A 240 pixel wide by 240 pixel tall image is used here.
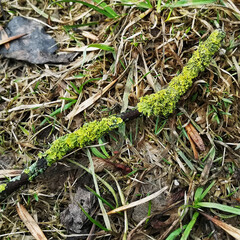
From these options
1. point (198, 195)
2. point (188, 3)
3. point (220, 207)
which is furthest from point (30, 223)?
point (188, 3)

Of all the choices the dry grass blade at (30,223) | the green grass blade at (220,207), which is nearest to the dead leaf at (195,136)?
the green grass blade at (220,207)

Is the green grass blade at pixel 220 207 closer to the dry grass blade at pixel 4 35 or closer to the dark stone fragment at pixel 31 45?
the dark stone fragment at pixel 31 45

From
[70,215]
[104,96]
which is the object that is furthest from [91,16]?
[70,215]

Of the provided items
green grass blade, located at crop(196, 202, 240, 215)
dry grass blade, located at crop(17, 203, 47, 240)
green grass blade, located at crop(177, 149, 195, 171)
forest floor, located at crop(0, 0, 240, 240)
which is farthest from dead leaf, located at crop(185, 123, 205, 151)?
dry grass blade, located at crop(17, 203, 47, 240)

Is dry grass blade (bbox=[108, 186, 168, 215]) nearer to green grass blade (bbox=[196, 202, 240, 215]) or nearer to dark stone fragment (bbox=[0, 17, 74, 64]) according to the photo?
green grass blade (bbox=[196, 202, 240, 215])

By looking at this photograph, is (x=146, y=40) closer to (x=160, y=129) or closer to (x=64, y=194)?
(x=160, y=129)

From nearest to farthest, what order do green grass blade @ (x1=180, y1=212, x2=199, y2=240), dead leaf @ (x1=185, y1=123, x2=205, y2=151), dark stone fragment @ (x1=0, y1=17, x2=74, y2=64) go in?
1. green grass blade @ (x1=180, y1=212, x2=199, y2=240)
2. dead leaf @ (x1=185, y1=123, x2=205, y2=151)
3. dark stone fragment @ (x1=0, y1=17, x2=74, y2=64)

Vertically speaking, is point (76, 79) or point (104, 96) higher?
point (76, 79)
